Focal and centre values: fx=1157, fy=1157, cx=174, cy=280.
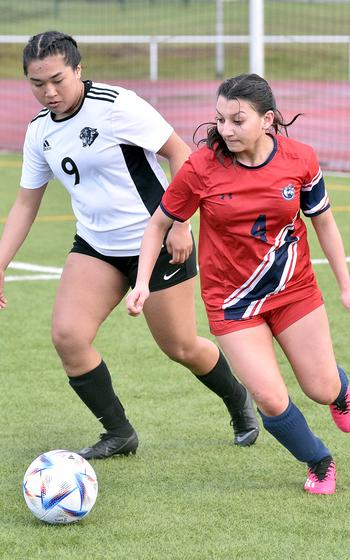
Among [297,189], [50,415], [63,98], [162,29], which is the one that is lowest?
[162,29]

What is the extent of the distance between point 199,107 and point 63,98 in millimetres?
19582

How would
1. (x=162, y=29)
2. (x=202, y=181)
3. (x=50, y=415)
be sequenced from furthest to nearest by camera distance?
(x=162, y=29)
(x=50, y=415)
(x=202, y=181)

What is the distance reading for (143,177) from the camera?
5477 millimetres

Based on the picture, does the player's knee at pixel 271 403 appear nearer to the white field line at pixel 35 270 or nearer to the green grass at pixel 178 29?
the white field line at pixel 35 270

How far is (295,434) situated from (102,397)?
1082 mm

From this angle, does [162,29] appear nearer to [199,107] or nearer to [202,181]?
[199,107]

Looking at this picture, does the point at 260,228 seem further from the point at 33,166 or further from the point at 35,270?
the point at 35,270

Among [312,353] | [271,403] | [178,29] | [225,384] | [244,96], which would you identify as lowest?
[178,29]

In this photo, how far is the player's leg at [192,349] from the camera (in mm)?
5551

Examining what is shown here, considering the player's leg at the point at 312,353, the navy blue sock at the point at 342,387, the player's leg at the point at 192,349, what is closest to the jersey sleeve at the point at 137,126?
the player's leg at the point at 192,349

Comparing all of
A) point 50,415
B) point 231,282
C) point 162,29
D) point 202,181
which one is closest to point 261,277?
Answer: point 231,282

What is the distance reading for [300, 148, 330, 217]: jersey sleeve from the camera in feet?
16.3

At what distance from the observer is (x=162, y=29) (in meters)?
42.1

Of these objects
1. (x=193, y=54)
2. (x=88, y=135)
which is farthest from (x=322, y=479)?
(x=193, y=54)
